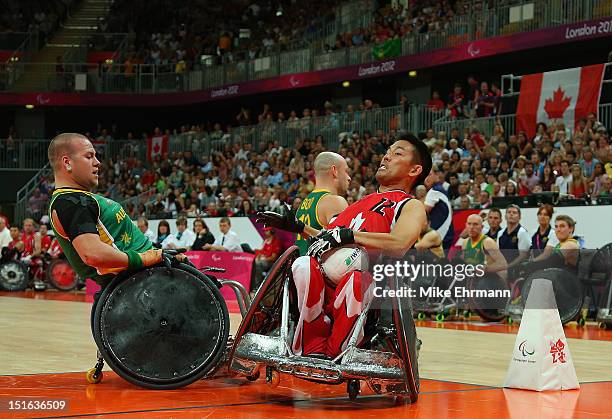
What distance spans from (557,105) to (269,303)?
50.8 ft

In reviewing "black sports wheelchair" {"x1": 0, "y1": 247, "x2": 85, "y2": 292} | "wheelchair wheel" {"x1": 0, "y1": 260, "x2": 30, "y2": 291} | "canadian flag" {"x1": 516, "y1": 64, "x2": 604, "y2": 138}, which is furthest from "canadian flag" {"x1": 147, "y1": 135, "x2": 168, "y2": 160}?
"canadian flag" {"x1": 516, "y1": 64, "x2": 604, "y2": 138}

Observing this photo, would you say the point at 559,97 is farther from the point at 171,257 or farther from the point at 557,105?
the point at 171,257

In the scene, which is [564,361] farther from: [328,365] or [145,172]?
[145,172]

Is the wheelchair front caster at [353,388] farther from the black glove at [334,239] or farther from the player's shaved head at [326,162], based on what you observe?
the player's shaved head at [326,162]

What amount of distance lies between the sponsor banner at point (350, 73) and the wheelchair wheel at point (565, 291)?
11.9 metres

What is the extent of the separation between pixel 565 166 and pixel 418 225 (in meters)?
11.5

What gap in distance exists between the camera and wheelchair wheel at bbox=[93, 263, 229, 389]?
23.0ft

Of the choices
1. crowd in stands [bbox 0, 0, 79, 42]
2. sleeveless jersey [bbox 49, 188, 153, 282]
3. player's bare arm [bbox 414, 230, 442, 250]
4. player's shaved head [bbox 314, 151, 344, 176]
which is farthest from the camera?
crowd in stands [bbox 0, 0, 79, 42]

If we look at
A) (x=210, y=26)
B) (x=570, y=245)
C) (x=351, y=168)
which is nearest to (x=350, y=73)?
(x=351, y=168)

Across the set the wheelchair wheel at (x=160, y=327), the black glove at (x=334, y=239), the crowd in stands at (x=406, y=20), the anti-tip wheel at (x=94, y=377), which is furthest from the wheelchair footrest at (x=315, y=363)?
the crowd in stands at (x=406, y=20)

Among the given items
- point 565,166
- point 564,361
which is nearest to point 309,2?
point 565,166

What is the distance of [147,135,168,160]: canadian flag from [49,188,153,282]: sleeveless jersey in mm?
28183

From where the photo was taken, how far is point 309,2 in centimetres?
3788

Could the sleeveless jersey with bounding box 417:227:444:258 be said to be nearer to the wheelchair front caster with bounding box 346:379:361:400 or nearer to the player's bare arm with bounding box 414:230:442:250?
the player's bare arm with bounding box 414:230:442:250
